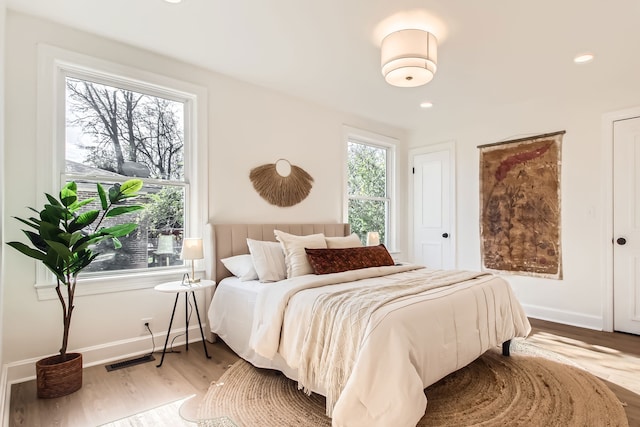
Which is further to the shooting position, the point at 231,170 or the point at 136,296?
the point at 231,170

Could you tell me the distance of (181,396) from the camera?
7.30ft

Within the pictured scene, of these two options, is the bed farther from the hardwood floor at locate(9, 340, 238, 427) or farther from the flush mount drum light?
the flush mount drum light

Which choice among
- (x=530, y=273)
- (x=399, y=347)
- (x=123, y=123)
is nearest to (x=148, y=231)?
(x=123, y=123)

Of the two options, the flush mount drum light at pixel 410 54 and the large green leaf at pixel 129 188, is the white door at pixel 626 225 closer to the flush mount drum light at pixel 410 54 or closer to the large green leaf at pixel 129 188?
the flush mount drum light at pixel 410 54

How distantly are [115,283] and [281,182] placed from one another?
1883mm

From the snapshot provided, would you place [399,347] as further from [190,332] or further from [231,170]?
[231,170]

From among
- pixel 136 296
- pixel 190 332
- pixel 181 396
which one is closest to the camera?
pixel 181 396

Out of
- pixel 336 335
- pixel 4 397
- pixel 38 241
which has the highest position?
pixel 38 241

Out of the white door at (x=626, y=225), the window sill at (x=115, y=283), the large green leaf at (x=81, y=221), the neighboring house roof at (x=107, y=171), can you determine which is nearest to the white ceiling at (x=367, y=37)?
the white door at (x=626, y=225)

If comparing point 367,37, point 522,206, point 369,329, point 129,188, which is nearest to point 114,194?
point 129,188

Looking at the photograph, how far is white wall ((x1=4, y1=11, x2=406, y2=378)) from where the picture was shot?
2406 mm

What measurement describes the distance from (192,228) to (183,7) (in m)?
1.80

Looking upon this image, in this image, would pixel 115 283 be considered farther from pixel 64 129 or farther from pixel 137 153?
pixel 64 129

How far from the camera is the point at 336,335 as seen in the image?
1906 millimetres
